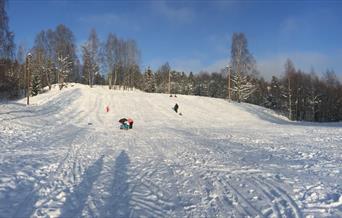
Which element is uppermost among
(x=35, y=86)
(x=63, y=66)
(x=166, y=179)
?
(x=63, y=66)

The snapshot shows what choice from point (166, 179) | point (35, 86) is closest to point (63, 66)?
point (35, 86)

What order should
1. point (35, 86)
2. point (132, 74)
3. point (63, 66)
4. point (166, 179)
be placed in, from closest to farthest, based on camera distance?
point (166, 179), point (35, 86), point (63, 66), point (132, 74)

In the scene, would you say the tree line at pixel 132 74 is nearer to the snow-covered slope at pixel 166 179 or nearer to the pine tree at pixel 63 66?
the pine tree at pixel 63 66

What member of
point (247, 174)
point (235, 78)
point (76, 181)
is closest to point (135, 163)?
point (76, 181)

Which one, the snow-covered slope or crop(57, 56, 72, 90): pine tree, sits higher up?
crop(57, 56, 72, 90): pine tree

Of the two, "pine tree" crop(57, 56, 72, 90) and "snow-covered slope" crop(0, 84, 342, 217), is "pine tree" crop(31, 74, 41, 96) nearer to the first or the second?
"pine tree" crop(57, 56, 72, 90)

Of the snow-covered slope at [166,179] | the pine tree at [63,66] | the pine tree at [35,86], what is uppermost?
the pine tree at [63,66]

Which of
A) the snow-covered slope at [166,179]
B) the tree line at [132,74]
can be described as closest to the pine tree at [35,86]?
the tree line at [132,74]

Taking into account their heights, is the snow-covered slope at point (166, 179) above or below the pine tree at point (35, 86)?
below

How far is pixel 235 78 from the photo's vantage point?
55.9 meters

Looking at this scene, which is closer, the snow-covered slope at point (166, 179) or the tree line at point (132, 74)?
the snow-covered slope at point (166, 179)

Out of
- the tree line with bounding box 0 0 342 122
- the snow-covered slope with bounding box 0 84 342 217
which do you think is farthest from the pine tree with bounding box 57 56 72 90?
the snow-covered slope with bounding box 0 84 342 217

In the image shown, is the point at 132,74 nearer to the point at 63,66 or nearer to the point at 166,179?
the point at 63,66

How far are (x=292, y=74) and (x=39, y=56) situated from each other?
150 feet
